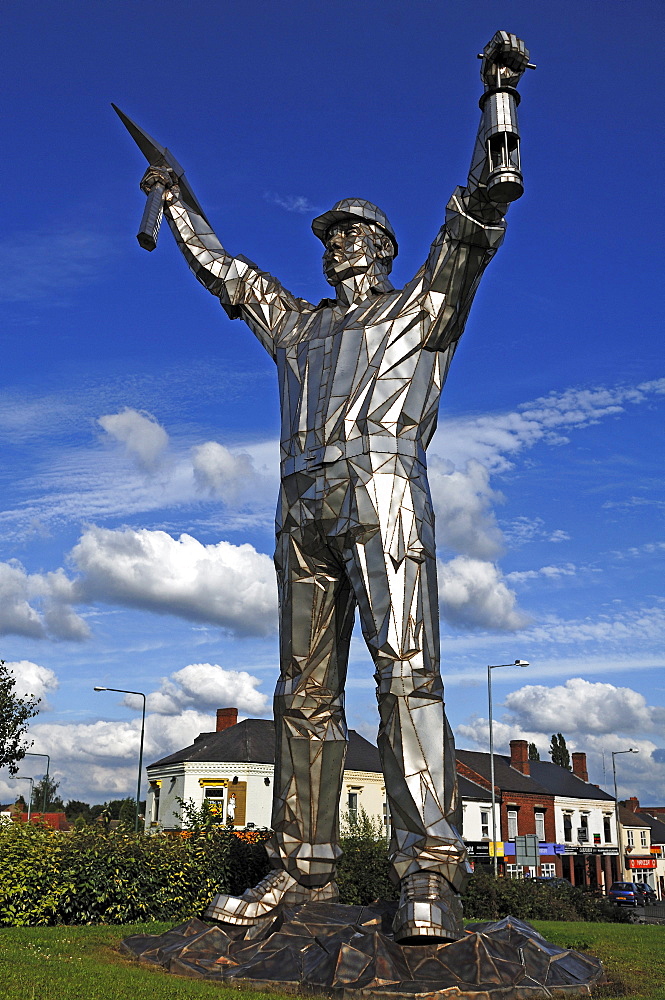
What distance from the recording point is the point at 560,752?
70.4 m

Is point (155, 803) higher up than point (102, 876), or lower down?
higher up

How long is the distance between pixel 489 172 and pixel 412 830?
5015 millimetres

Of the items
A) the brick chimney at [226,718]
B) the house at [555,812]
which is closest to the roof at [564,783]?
the house at [555,812]

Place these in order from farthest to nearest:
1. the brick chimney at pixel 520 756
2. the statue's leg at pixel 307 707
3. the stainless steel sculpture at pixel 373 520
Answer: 1. the brick chimney at pixel 520 756
2. the statue's leg at pixel 307 707
3. the stainless steel sculpture at pixel 373 520

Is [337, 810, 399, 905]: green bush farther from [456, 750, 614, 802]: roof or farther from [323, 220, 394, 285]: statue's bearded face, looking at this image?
[456, 750, 614, 802]: roof

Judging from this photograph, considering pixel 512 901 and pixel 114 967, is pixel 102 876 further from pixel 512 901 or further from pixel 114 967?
pixel 512 901

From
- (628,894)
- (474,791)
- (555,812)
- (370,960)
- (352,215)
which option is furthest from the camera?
(555,812)

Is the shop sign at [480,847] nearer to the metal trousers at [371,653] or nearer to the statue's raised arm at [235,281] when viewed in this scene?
the metal trousers at [371,653]

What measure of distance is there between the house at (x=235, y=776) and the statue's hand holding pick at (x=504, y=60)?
34014 mm

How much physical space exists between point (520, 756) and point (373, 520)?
50.0 m

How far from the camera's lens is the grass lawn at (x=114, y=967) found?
5797 mm

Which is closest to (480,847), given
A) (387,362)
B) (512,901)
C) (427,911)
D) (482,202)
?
(512,901)

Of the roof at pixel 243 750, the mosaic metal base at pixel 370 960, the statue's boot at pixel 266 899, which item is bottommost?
the mosaic metal base at pixel 370 960

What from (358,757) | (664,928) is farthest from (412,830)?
(358,757)
